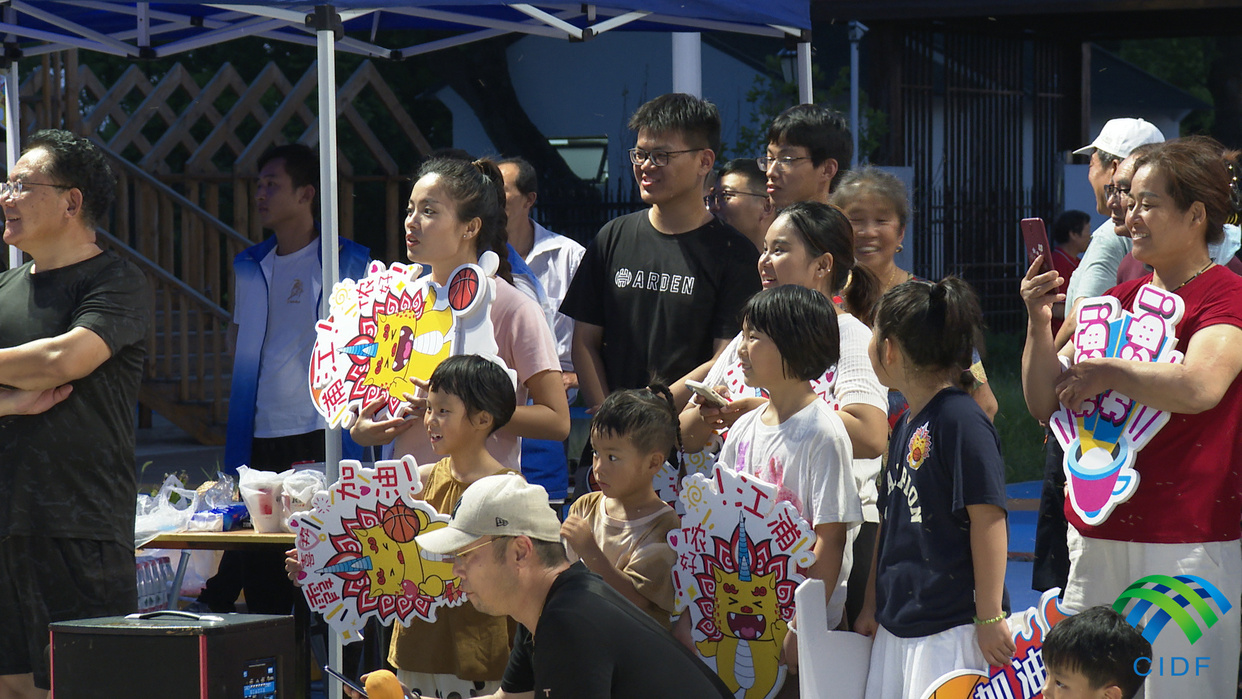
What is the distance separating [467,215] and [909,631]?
6.25ft

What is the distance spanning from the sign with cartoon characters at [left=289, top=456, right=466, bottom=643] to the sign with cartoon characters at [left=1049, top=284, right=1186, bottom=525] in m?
1.70

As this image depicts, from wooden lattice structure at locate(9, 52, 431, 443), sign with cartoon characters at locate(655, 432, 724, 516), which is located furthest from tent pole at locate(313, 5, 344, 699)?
wooden lattice structure at locate(9, 52, 431, 443)

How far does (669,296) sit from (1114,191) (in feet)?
4.68

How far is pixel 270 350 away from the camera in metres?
5.46

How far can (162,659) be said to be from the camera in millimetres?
3320

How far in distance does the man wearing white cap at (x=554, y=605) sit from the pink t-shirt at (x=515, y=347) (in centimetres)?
118

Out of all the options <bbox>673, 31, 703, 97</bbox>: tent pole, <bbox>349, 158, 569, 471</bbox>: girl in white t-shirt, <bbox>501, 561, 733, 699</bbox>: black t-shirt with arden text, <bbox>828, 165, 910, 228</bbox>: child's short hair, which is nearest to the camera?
<bbox>501, 561, 733, 699</bbox>: black t-shirt with arden text

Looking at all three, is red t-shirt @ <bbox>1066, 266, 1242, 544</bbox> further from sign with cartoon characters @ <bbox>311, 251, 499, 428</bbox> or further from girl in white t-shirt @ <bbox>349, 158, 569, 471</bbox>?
sign with cartoon characters @ <bbox>311, 251, 499, 428</bbox>

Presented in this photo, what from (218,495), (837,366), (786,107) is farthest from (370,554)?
(786,107)

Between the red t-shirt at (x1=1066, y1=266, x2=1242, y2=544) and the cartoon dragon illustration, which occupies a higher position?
the red t-shirt at (x1=1066, y1=266, x2=1242, y2=544)

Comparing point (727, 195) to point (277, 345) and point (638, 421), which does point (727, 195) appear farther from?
point (638, 421)

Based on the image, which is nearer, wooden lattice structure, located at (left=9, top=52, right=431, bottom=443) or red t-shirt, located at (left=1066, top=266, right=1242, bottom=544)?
red t-shirt, located at (left=1066, top=266, right=1242, bottom=544)

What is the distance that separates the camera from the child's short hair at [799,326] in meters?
3.58

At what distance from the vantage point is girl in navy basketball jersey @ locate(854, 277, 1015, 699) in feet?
10.2
